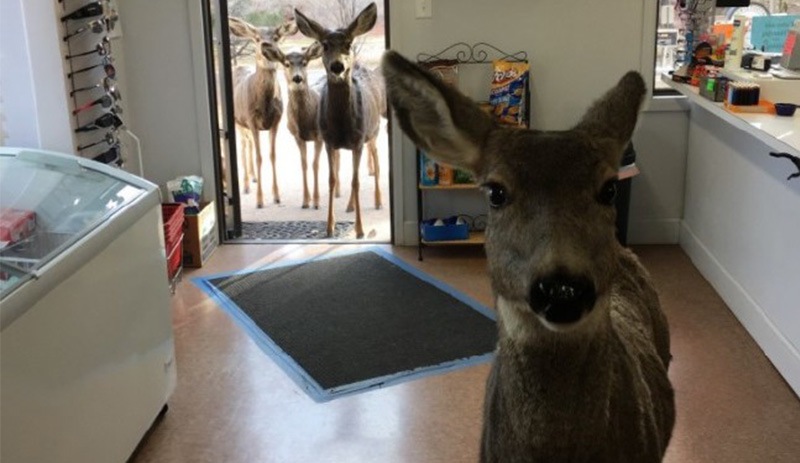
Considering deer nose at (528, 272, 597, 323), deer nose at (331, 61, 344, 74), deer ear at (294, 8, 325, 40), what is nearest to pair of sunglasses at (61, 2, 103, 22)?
deer ear at (294, 8, 325, 40)

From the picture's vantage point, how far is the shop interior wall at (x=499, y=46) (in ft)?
14.8

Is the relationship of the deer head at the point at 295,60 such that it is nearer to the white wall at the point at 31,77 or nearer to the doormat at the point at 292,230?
the doormat at the point at 292,230

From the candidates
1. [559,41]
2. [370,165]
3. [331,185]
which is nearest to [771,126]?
[559,41]

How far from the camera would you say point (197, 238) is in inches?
180

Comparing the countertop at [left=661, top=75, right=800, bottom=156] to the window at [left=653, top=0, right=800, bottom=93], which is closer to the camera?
the countertop at [left=661, top=75, right=800, bottom=156]

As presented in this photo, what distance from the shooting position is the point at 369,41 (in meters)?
4.97

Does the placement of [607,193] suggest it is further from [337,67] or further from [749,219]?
[337,67]

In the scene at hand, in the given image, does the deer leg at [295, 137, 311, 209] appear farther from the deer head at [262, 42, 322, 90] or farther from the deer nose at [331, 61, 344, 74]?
the deer nose at [331, 61, 344, 74]

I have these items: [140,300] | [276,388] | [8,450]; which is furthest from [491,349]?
[8,450]

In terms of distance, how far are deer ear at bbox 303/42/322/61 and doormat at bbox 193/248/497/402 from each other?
48.9 inches

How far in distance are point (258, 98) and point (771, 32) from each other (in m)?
2.91

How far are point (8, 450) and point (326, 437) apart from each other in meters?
1.21

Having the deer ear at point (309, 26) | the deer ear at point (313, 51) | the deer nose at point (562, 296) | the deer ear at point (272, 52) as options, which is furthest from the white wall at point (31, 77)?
the deer nose at point (562, 296)

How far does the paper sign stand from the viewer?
409 cm
